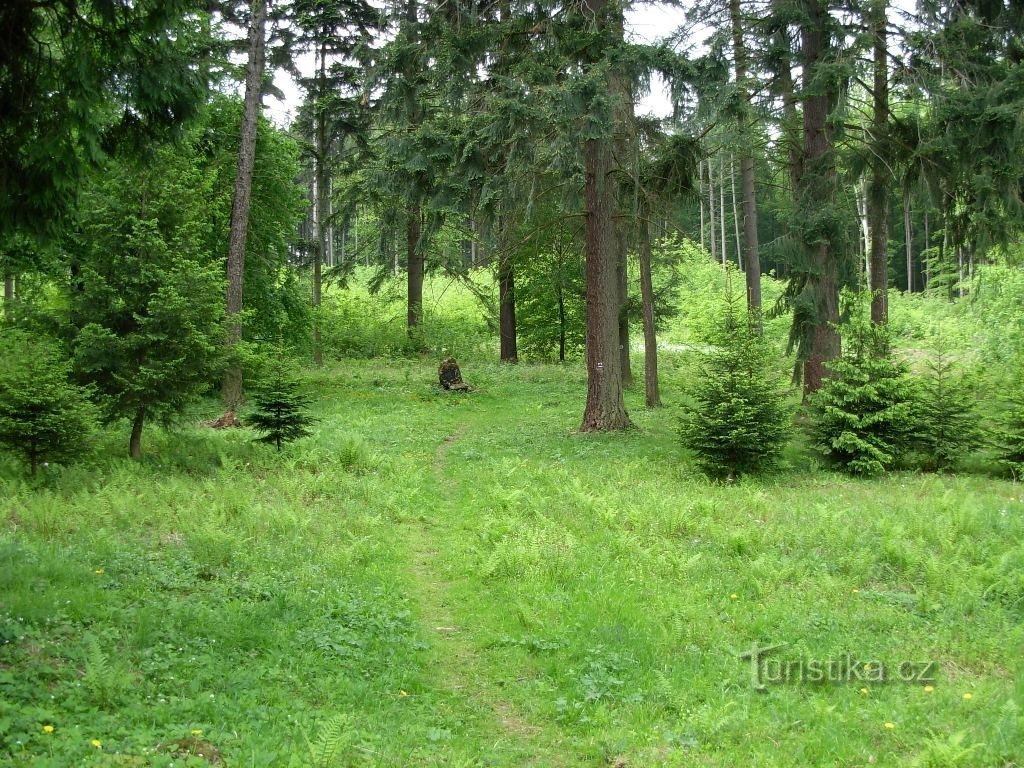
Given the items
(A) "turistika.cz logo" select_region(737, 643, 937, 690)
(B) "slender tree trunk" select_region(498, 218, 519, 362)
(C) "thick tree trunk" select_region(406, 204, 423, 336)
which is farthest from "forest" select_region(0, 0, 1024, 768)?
(B) "slender tree trunk" select_region(498, 218, 519, 362)

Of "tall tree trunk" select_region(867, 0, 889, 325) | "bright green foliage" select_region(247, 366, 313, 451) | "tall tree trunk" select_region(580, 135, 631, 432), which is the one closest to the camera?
"bright green foliage" select_region(247, 366, 313, 451)

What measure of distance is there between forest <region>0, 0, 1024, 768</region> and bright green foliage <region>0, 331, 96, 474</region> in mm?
50

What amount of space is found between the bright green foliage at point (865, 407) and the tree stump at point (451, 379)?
12288 millimetres

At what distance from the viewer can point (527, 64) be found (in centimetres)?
1450

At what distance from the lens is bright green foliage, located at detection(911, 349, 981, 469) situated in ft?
44.9

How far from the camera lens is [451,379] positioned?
79.7ft

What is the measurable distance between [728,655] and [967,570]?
11.1 ft

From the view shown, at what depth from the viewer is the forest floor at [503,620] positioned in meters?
5.05

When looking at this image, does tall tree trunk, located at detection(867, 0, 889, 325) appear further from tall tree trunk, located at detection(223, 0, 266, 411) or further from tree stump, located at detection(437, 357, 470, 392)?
tall tree trunk, located at detection(223, 0, 266, 411)

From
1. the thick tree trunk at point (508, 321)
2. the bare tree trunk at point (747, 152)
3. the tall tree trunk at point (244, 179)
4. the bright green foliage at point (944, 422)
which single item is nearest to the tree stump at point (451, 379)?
the tall tree trunk at point (244, 179)

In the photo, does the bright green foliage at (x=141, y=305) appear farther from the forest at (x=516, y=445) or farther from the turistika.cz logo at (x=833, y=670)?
the turistika.cz logo at (x=833, y=670)

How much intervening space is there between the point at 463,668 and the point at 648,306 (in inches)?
564

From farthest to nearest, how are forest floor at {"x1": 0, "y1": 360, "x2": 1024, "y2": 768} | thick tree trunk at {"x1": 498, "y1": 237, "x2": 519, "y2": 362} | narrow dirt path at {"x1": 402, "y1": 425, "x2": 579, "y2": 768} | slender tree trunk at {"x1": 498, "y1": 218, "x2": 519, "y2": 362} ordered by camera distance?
thick tree trunk at {"x1": 498, "y1": 237, "x2": 519, "y2": 362} → slender tree trunk at {"x1": 498, "y1": 218, "x2": 519, "y2": 362} → narrow dirt path at {"x1": 402, "y1": 425, "x2": 579, "y2": 768} → forest floor at {"x1": 0, "y1": 360, "x2": 1024, "y2": 768}

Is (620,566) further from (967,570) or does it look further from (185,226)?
(185,226)
